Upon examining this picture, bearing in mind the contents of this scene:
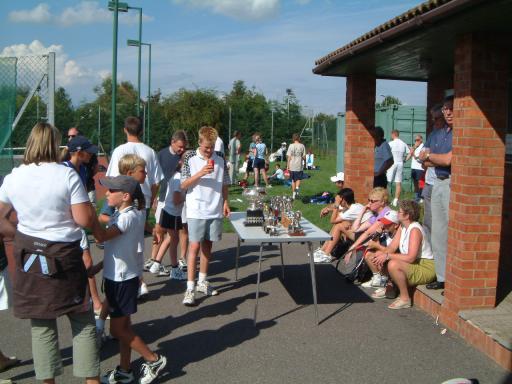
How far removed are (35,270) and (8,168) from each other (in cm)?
487

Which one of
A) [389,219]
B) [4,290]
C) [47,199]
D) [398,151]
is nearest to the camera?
[47,199]

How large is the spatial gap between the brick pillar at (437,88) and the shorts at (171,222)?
4406 millimetres

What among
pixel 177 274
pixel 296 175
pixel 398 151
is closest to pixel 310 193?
pixel 296 175

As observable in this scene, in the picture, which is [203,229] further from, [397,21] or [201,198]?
[397,21]

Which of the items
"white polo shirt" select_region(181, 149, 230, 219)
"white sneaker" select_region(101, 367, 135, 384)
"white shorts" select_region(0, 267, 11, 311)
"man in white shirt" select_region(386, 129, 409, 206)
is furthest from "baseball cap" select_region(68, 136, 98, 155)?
"man in white shirt" select_region(386, 129, 409, 206)

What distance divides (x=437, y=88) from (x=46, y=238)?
7.25 meters

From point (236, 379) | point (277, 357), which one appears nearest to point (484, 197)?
point (277, 357)

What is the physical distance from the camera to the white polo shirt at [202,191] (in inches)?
243

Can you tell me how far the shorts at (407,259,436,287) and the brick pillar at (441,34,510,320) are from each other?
735mm

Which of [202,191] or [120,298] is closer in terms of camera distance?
[120,298]

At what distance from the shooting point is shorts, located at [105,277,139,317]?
3986mm

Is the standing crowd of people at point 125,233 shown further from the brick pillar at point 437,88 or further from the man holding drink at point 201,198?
the brick pillar at point 437,88

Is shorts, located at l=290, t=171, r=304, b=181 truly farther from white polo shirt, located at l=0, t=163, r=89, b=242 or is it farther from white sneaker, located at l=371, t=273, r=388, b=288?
white polo shirt, located at l=0, t=163, r=89, b=242

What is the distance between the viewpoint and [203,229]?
618 centimetres
